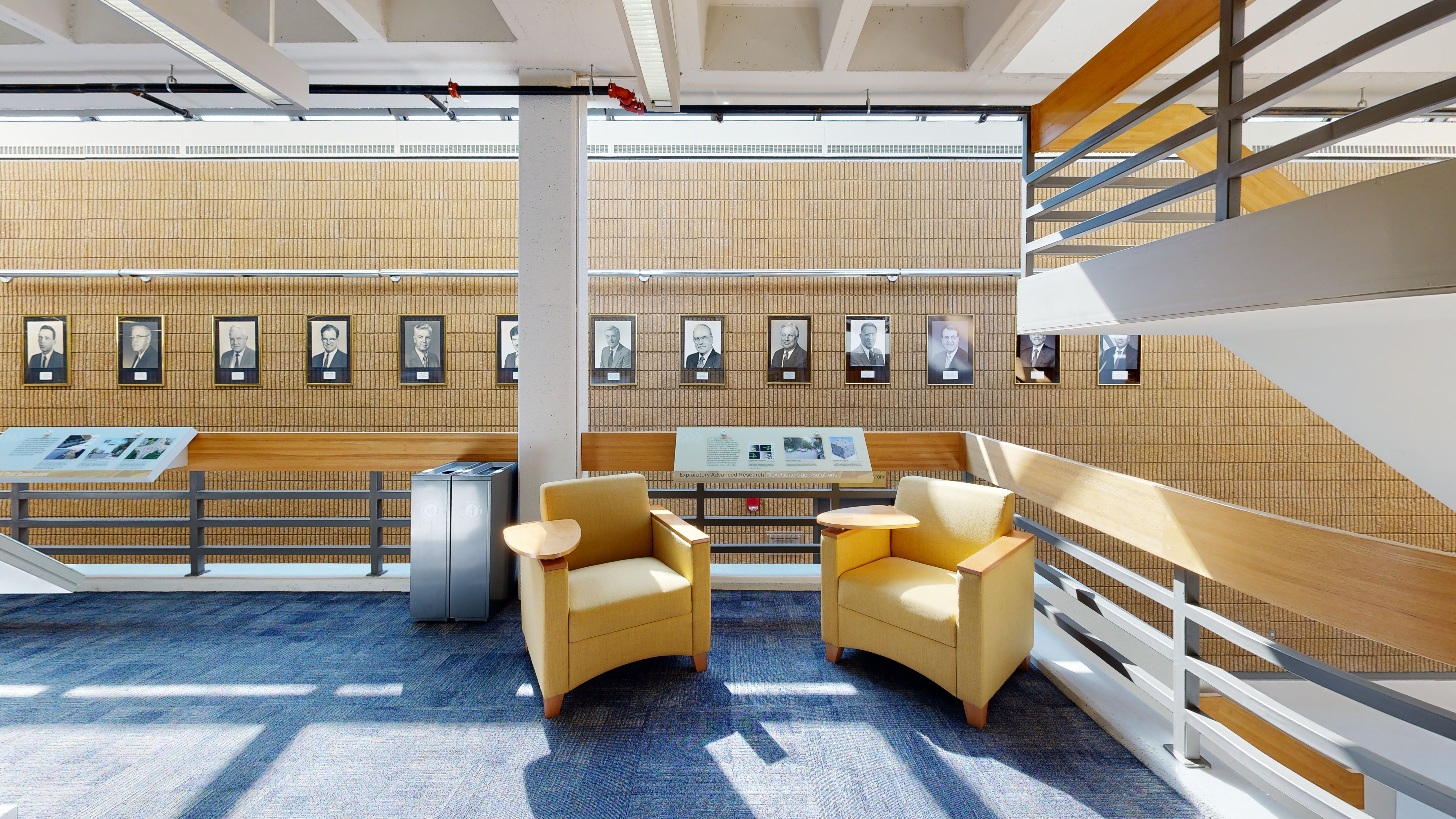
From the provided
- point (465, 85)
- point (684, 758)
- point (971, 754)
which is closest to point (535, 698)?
point (684, 758)

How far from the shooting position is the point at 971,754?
7.82 feet

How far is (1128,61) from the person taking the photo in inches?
91.8

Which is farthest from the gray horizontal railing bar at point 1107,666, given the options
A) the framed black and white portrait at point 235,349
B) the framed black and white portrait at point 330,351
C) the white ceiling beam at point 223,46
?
the framed black and white portrait at point 235,349

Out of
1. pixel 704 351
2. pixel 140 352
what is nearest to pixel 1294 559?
pixel 704 351

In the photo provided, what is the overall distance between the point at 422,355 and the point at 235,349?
1803 mm

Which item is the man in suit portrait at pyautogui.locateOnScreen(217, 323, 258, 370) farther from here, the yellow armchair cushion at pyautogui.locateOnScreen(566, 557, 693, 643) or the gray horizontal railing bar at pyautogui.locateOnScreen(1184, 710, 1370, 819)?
the gray horizontal railing bar at pyautogui.locateOnScreen(1184, 710, 1370, 819)

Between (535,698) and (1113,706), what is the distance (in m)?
2.64

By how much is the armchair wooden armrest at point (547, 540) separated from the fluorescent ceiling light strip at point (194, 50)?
2.56 metres

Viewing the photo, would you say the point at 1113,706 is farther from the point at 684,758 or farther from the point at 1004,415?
the point at 1004,415

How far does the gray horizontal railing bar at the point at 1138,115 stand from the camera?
6.28ft

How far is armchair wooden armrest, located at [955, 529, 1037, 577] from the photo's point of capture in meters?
2.48

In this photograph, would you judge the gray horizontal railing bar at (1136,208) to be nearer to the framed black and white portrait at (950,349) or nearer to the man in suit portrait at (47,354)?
the framed black and white portrait at (950,349)

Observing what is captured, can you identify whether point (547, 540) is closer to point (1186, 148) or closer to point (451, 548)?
point (451, 548)

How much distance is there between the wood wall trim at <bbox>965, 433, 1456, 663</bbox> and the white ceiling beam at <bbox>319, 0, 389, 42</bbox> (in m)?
4.58
